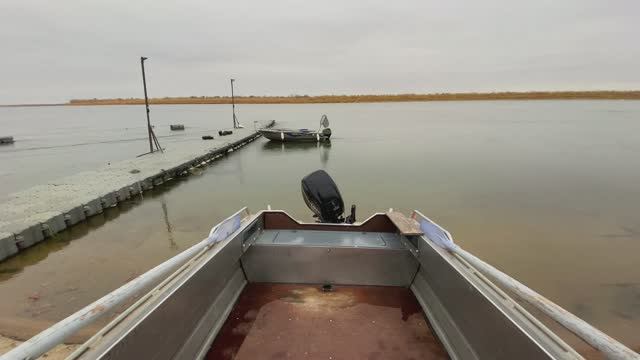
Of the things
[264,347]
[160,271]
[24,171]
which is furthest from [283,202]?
[24,171]

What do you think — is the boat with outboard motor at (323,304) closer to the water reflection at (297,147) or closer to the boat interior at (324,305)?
the boat interior at (324,305)

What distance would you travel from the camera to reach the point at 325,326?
155 inches

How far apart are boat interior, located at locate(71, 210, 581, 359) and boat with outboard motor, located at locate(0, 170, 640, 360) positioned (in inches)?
0.5

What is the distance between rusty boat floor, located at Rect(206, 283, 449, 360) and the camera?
354 centimetres

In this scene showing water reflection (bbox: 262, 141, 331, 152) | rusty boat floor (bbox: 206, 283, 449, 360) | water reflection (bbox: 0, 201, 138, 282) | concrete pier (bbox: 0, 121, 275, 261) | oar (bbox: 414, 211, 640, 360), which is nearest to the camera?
oar (bbox: 414, 211, 640, 360)

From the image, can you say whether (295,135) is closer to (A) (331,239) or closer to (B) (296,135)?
(B) (296,135)

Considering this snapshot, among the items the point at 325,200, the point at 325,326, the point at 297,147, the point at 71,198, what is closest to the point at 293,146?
the point at 297,147

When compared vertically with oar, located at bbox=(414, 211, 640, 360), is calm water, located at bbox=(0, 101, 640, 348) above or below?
below

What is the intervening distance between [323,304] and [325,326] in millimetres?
454

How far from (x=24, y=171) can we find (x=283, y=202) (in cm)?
1885

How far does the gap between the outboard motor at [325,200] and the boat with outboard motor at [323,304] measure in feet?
2.44

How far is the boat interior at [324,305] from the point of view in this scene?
2.69 metres

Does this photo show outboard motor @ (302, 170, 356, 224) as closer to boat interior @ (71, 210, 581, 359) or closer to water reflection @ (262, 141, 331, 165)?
boat interior @ (71, 210, 581, 359)

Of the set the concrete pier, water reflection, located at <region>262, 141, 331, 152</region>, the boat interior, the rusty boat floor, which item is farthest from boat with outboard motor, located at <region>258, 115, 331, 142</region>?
the rusty boat floor
